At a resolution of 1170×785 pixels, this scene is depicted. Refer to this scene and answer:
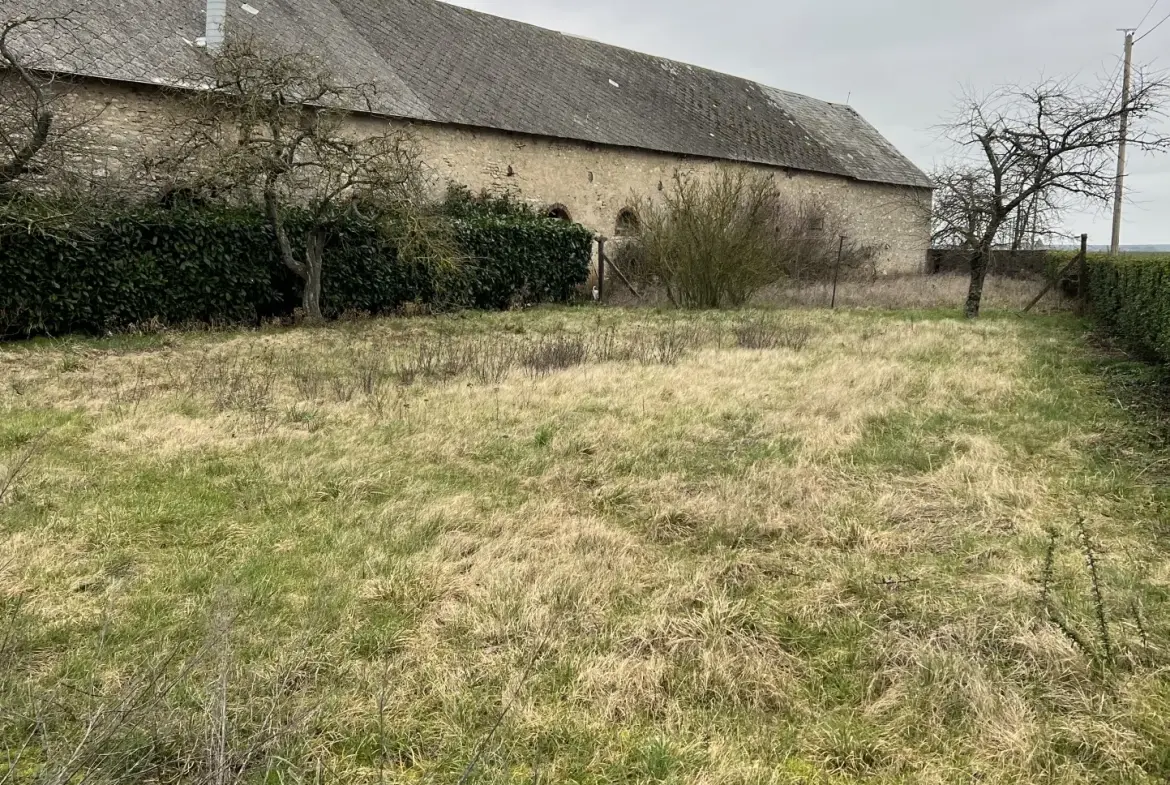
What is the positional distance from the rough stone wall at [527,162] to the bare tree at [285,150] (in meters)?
1.09

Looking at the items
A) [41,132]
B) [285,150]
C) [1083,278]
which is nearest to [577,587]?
[41,132]

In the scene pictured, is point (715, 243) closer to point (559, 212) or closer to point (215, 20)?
point (559, 212)

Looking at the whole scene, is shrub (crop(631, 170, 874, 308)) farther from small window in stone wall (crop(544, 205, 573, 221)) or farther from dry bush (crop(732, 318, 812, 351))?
small window in stone wall (crop(544, 205, 573, 221))

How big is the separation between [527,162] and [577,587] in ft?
55.6

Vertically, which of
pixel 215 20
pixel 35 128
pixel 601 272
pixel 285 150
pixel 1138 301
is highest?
pixel 215 20

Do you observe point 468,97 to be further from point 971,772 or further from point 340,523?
point 971,772

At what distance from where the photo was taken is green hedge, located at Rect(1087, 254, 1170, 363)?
306 inches

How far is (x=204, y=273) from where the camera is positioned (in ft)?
38.2

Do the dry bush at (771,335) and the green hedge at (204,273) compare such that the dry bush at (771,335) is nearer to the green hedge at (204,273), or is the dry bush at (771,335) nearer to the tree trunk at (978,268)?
the tree trunk at (978,268)

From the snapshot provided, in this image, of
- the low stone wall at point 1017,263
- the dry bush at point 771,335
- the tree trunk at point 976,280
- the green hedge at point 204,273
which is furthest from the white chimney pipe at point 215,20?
the low stone wall at point 1017,263

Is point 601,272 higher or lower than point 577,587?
higher

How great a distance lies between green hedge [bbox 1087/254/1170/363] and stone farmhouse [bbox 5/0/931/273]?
13.8 feet

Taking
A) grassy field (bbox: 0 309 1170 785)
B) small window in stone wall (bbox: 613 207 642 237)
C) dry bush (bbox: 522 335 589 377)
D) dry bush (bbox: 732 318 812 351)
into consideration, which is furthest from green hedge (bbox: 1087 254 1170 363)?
small window in stone wall (bbox: 613 207 642 237)

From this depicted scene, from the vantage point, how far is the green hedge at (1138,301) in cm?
777
